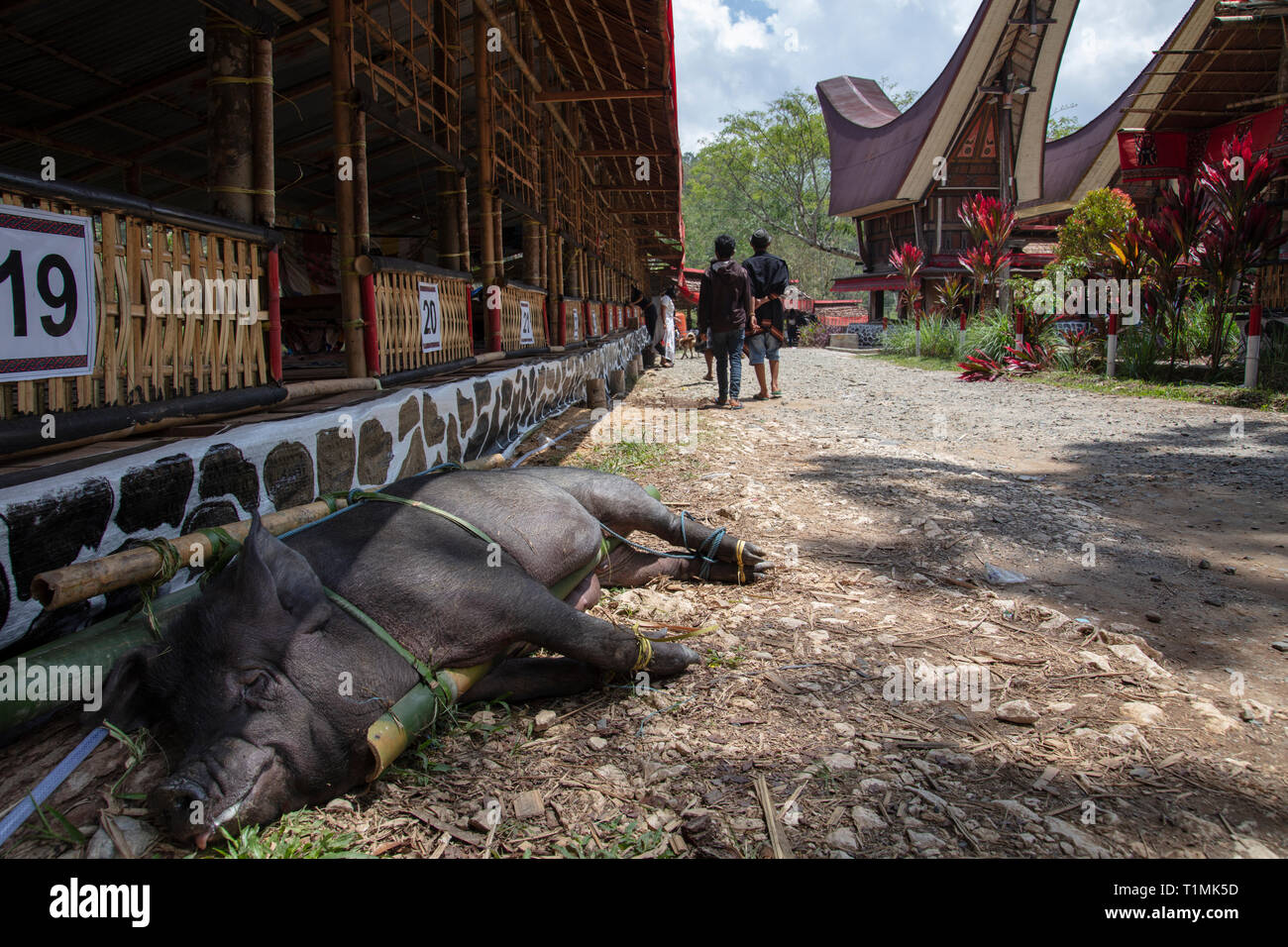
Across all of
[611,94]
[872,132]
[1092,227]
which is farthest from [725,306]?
[872,132]

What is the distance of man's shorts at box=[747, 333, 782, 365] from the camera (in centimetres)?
1059

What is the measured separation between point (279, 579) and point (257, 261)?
2.53 metres

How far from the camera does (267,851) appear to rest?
1781 millimetres

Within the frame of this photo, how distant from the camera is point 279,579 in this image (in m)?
2.01

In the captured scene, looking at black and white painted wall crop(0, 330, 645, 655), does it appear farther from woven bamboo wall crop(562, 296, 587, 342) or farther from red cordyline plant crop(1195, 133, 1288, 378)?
red cordyline plant crop(1195, 133, 1288, 378)

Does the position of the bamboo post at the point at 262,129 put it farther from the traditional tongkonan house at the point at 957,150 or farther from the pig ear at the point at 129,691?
the traditional tongkonan house at the point at 957,150

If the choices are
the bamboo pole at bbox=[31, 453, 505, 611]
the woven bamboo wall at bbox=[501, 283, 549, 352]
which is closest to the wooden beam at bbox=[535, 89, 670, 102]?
the woven bamboo wall at bbox=[501, 283, 549, 352]

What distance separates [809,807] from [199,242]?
10.8 ft

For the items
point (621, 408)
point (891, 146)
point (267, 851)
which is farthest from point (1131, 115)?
point (267, 851)

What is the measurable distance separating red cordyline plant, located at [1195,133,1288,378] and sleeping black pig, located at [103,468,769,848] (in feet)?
35.9

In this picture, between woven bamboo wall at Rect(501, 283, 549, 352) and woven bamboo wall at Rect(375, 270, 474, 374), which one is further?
woven bamboo wall at Rect(501, 283, 549, 352)

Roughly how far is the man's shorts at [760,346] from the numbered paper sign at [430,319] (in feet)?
16.5

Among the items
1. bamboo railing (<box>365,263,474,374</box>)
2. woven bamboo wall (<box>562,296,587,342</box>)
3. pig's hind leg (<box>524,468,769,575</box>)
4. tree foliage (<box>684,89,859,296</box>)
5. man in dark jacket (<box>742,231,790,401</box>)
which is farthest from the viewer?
tree foliage (<box>684,89,859,296</box>)

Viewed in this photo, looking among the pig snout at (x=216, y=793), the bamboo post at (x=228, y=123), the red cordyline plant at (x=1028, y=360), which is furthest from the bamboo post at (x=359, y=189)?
the red cordyline plant at (x=1028, y=360)
